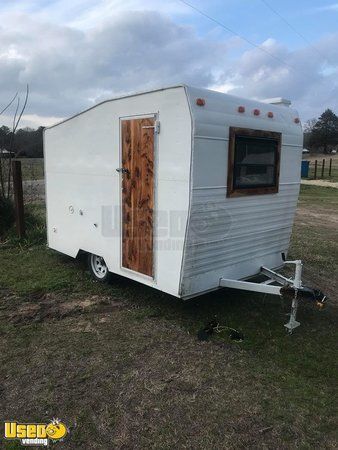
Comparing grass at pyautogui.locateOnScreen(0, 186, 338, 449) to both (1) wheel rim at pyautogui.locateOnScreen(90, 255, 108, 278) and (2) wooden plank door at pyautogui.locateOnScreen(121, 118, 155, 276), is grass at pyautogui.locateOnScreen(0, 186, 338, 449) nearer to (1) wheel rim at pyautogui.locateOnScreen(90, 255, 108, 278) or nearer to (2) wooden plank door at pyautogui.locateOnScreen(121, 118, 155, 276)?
(1) wheel rim at pyautogui.locateOnScreen(90, 255, 108, 278)

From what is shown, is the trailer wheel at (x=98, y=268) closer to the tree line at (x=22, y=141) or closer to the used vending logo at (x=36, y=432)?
the used vending logo at (x=36, y=432)

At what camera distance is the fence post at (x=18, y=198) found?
8.09 metres

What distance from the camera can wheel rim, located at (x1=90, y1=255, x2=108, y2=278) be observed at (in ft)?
19.1

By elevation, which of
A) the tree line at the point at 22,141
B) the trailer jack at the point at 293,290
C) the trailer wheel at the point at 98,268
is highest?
the tree line at the point at 22,141

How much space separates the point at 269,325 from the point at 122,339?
66.8 inches

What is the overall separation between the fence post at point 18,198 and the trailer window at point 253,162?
5.13 meters

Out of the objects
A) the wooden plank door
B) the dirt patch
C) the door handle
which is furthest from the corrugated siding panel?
the dirt patch

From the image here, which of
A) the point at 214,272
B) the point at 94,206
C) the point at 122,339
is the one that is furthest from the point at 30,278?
the point at 214,272

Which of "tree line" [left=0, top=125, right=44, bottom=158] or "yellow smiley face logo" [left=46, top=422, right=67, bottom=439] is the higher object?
"tree line" [left=0, top=125, right=44, bottom=158]

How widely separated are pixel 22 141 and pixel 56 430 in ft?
26.4

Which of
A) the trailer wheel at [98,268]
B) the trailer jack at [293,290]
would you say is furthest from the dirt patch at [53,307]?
the trailer jack at [293,290]

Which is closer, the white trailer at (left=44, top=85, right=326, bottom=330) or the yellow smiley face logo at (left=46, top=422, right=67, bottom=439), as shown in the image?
the yellow smiley face logo at (left=46, top=422, right=67, bottom=439)

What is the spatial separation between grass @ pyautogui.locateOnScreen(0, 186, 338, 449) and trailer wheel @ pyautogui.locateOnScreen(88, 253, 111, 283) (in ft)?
0.58

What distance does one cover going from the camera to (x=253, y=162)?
482 cm
